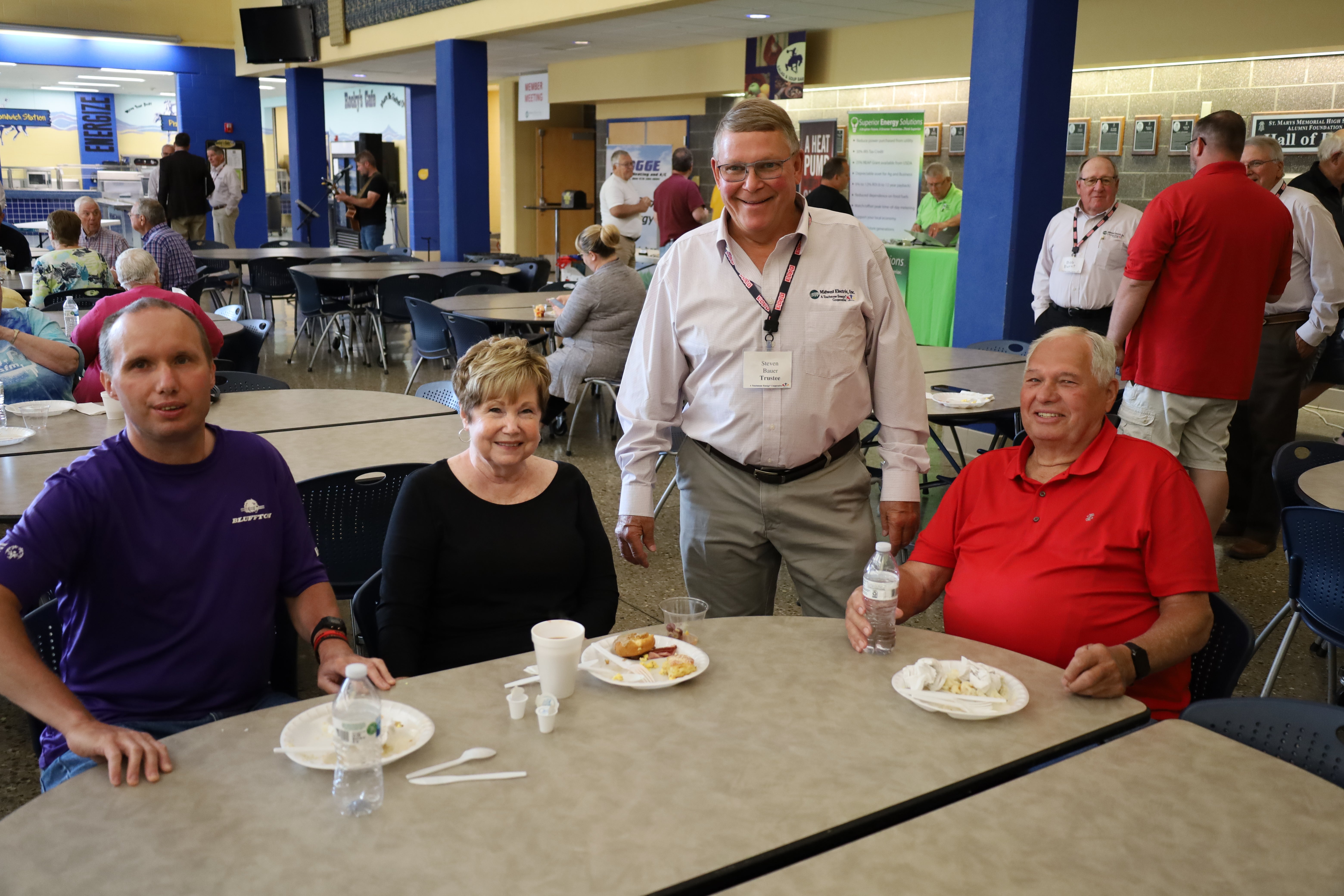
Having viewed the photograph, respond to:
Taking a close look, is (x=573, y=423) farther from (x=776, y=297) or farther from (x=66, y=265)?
(x=776, y=297)

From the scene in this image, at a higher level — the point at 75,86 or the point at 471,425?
the point at 75,86

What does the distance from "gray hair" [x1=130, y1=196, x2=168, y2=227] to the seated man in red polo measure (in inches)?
278

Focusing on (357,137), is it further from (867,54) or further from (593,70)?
(867,54)

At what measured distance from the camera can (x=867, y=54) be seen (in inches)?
433

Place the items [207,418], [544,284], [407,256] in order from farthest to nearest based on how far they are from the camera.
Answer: [407,256]
[544,284]
[207,418]

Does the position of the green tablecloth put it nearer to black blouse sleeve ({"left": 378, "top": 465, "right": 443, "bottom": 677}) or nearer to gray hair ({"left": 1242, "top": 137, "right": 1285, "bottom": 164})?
gray hair ({"left": 1242, "top": 137, "right": 1285, "bottom": 164})

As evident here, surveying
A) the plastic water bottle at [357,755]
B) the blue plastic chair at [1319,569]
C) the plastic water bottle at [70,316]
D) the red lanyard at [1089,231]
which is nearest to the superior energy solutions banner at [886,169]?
the red lanyard at [1089,231]

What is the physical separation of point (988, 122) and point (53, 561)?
5482 millimetres

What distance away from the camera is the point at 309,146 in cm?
1612

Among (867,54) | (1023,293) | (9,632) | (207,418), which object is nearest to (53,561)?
(9,632)

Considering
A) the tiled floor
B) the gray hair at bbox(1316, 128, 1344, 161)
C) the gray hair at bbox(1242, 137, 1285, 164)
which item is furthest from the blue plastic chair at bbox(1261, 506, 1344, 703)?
the gray hair at bbox(1316, 128, 1344, 161)

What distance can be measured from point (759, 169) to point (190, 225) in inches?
523

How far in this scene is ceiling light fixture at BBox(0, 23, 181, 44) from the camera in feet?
52.1

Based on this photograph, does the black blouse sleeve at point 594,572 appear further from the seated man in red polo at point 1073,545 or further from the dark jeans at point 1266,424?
the dark jeans at point 1266,424
